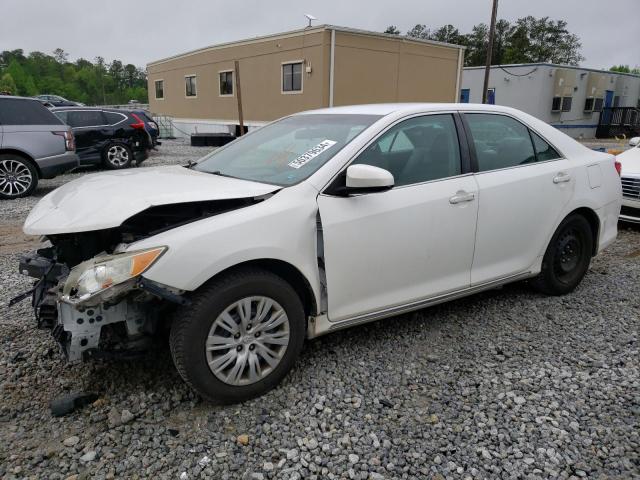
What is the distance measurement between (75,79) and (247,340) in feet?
359

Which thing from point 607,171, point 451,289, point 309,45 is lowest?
point 451,289

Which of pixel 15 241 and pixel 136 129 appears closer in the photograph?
pixel 15 241

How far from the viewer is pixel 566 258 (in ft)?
14.1

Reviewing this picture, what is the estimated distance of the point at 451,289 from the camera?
3510 mm

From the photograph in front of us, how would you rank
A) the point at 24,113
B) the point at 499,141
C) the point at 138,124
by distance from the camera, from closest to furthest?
the point at 499,141 → the point at 24,113 → the point at 138,124

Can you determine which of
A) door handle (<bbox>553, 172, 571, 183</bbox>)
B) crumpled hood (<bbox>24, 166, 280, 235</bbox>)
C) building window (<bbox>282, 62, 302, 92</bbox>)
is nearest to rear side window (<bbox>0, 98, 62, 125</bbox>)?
crumpled hood (<bbox>24, 166, 280, 235</bbox>)

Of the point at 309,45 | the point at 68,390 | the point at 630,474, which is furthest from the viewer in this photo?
the point at 309,45

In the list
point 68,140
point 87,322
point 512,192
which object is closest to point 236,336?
point 87,322

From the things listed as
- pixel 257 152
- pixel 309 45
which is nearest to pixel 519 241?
pixel 257 152

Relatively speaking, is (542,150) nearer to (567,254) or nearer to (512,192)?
(512,192)

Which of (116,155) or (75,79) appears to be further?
(75,79)

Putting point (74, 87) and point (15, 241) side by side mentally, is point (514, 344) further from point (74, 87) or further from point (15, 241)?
point (74, 87)

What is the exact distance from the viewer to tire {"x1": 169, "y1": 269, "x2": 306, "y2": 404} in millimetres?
2531

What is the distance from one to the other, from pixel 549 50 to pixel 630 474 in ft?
195
